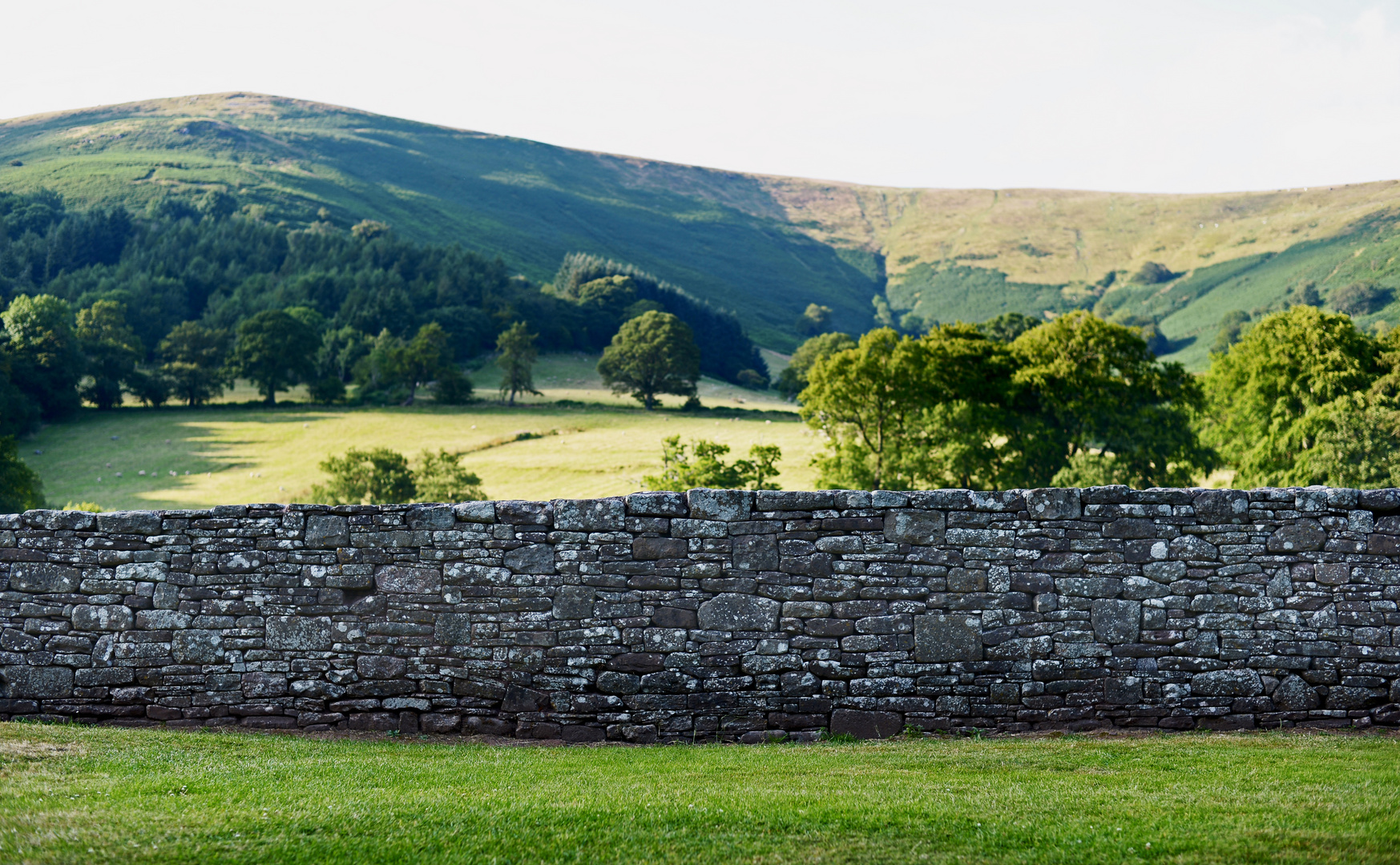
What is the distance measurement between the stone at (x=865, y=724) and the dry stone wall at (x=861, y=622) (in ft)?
0.07

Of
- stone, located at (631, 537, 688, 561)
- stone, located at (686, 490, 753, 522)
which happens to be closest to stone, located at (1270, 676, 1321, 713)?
stone, located at (686, 490, 753, 522)

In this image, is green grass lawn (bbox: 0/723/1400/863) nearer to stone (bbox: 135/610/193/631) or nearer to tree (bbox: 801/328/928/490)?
stone (bbox: 135/610/193/631)

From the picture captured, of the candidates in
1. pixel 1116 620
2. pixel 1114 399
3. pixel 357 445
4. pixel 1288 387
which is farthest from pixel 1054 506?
pixel 357 445

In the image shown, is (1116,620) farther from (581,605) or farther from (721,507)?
(581,605)

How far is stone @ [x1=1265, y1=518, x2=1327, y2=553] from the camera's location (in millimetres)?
9359

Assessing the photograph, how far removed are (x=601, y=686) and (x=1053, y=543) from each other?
14.6 ft

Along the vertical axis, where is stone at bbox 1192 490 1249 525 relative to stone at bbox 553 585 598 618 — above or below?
above

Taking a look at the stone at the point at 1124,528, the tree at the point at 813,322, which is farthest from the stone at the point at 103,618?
the tree at the point at 813,322

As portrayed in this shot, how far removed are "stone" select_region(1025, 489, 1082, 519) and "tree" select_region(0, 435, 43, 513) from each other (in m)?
43.7

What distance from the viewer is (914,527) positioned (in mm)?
9383

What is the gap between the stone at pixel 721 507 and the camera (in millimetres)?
9367

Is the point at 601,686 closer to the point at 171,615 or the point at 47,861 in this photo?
the point at 171,615

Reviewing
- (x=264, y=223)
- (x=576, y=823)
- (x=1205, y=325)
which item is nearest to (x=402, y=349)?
(x=264, y=223)

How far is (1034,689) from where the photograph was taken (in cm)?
931
